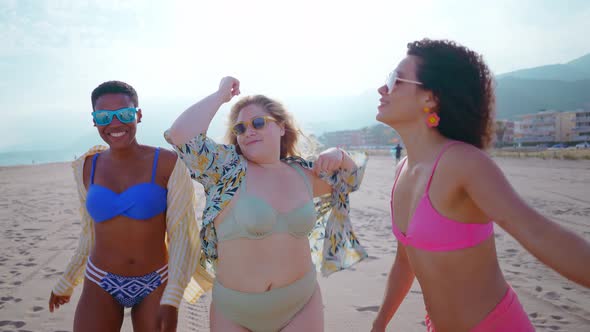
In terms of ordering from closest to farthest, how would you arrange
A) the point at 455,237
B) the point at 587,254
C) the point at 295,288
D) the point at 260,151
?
1. the point at 587,254
2. the point at 455,237
3. the point at 295,288
4. the point at 260,151

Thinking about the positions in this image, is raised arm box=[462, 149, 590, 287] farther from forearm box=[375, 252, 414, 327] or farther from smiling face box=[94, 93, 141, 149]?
smiling face box=[94, 93, 141, 149]

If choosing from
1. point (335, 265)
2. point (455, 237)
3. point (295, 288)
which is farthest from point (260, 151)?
point (455, 237)

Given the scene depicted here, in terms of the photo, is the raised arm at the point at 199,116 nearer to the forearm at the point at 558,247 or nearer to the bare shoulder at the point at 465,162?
the bare shoulder at the point at 465,162

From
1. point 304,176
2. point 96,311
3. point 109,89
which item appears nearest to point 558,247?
point 304,176

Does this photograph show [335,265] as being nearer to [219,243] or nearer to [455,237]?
[219,243]

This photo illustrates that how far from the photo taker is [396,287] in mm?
2250

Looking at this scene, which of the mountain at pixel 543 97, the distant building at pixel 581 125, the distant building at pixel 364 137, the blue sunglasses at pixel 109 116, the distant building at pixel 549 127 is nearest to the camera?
the blue sunglasses at pixel 109 116

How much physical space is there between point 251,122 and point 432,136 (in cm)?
111

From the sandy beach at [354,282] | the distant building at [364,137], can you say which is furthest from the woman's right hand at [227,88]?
the distant building at [364,137]

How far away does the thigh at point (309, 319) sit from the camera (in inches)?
85.7

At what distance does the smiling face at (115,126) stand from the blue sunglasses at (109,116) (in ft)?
0.08

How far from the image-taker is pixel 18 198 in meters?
14.0

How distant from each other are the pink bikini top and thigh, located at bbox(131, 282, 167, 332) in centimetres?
182

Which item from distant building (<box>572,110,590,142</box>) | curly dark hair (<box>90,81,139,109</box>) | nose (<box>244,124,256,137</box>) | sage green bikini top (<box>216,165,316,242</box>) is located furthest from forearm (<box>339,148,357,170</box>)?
distant building (<box>572,110,590,142</box>)
